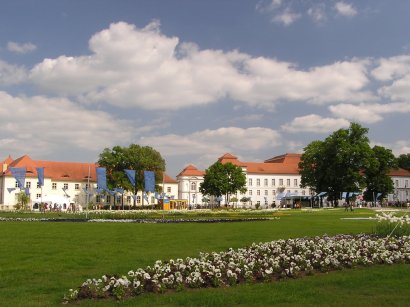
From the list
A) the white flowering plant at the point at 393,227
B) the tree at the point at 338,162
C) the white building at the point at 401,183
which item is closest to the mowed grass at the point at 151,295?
the white flowering plant at the point at 393,227

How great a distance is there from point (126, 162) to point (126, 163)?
0.18 meters

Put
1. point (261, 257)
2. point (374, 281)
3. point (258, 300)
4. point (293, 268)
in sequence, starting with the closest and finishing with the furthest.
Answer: point (258, 300) → point (374, 281) → point (293, 268) → point (261, 257)

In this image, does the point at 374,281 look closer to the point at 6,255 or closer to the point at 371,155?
the point at 6,255

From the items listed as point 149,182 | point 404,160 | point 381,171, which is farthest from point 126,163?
point 404,160

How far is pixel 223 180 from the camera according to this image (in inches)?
3637

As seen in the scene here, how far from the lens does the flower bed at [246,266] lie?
8.19 m

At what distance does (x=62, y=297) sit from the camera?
8109mm

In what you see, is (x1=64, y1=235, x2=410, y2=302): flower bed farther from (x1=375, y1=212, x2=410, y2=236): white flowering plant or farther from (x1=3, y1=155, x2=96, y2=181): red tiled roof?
(x1=3, y1=155, x2=96, y2=181): red tiled roof

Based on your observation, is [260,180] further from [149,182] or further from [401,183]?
[149,182]

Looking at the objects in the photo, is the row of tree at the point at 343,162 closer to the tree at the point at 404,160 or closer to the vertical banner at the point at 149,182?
the vertical banner at the point at 149,182

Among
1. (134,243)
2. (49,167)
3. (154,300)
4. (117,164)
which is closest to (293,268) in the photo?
(154,300)

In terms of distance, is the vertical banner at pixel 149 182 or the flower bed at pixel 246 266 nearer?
the flower bed at pixel 246 266

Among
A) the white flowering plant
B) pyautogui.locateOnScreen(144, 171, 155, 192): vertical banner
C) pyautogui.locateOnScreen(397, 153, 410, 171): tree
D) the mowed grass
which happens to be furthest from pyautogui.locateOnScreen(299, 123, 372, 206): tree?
pyautogui.locateOnScreen(397, 153, 410, 171): tree

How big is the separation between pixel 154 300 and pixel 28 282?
10.5ft
